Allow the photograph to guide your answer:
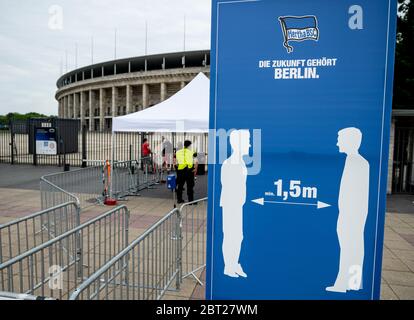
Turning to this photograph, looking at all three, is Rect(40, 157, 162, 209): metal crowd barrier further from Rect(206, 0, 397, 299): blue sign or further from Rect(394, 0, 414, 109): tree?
Rect(394, 0, 414, 109): tree

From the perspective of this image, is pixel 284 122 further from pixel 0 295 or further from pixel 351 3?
pixel 0 295

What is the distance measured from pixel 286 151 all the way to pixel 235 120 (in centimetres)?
39

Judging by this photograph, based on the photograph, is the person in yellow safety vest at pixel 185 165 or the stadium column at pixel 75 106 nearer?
the person in yellow safety vest at pixel 185 165

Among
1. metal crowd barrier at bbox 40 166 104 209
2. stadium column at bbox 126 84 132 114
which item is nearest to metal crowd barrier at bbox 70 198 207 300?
metal crowd barrier at bbox 40 166 104 209

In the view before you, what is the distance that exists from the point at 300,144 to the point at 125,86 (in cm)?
7502

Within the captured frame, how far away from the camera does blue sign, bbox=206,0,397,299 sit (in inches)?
78.1

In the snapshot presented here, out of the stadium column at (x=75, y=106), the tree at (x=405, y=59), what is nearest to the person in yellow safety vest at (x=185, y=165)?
the tree at (x=405, y=59)

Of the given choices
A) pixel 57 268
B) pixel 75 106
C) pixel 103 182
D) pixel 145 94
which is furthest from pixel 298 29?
pixel 75 106

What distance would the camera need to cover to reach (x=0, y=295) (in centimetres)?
203

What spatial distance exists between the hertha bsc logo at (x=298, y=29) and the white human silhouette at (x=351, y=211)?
615mm

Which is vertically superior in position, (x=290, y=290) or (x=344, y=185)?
(x=344, y=185)

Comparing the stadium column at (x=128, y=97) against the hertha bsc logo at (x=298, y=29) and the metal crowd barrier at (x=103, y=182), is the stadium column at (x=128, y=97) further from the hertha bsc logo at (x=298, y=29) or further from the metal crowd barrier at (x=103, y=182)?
the hertha bsc logo at (x=298, y=29)

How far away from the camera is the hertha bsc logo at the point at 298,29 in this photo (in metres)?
2.02
